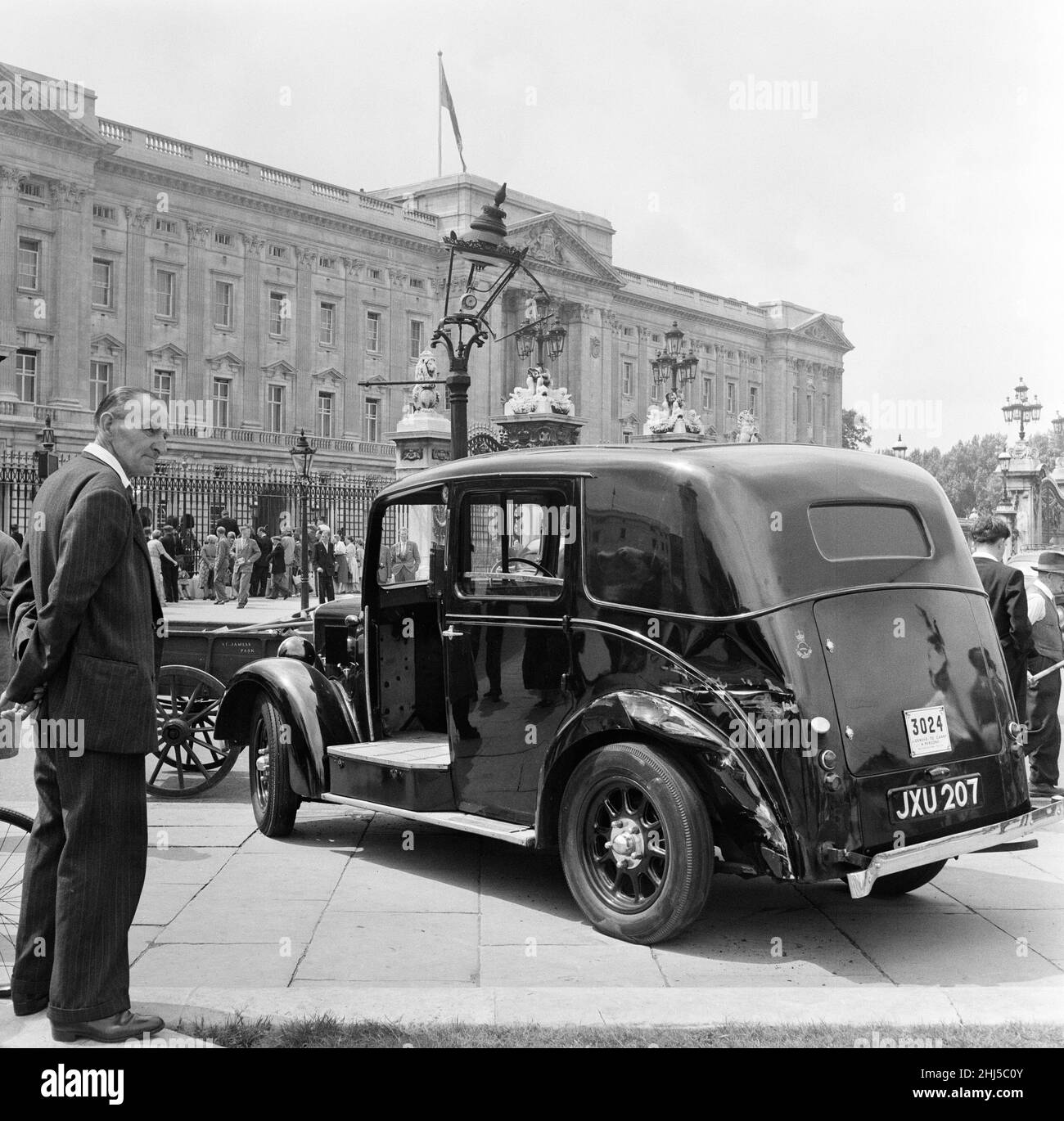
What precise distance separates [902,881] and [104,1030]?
12.4 feet

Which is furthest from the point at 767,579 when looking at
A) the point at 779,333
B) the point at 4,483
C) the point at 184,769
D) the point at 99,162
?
the point at 779,333

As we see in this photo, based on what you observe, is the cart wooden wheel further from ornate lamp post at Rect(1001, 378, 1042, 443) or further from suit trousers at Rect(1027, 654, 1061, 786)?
ornate lamp post at Rect(1001, 378, 1042, 443)

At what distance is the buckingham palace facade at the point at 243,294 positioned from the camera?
4669 cm

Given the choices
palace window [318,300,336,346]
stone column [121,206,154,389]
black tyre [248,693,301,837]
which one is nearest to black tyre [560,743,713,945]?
black tyre [248,693,301,837]

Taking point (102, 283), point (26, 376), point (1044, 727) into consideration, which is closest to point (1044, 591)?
point (1044, 727)

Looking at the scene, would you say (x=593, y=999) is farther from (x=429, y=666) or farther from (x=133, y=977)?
(x=429, y=666)

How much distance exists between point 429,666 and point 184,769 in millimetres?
2389

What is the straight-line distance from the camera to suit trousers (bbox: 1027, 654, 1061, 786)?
8.77 metres

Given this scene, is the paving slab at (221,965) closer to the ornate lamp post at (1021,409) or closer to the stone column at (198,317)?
the ornate lamp post at (1021,409)

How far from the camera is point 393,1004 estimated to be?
14.1 ft

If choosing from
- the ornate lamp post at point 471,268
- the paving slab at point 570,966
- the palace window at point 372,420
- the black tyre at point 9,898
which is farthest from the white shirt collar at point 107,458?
the palace window at point 372,420

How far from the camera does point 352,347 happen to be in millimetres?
60469

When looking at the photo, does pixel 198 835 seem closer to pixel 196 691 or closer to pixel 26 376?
pixel 196 691

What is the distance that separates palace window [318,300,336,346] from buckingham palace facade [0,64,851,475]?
8 centimetres
